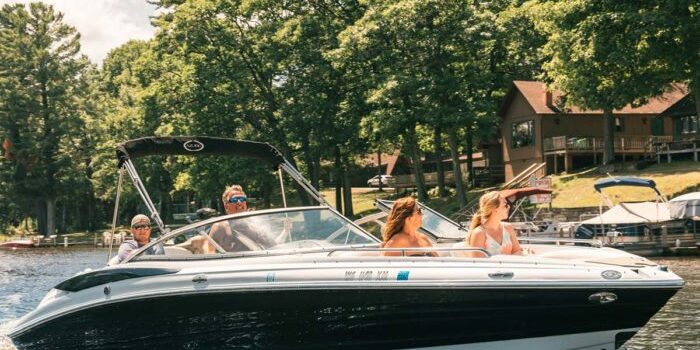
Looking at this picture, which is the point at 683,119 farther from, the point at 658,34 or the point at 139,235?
the point at 139,235

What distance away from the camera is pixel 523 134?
61500 mm

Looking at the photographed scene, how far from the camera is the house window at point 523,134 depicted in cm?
6034

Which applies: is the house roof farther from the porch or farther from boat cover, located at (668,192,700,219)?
boat cover, located at (668,192,700,219)

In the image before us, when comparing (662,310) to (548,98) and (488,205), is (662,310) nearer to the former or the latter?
(488,205)

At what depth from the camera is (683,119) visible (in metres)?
57.3

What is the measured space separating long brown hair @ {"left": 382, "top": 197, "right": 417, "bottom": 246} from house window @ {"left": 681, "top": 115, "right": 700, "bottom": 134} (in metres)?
50.2

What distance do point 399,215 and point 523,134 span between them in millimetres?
52858

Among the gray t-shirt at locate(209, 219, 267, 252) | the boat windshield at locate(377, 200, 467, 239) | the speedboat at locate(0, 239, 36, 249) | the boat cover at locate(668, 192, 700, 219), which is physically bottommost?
the speedboat at locate(0, 239, 36, 249)

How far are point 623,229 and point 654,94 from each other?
8.48 m

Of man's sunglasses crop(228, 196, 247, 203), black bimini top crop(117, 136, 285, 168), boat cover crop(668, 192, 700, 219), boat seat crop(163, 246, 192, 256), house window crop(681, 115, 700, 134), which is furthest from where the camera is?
house window crop(681, 115, 700, 134)

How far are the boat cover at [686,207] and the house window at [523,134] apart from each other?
25.5 metres

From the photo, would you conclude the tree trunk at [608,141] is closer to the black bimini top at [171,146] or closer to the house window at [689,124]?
the house window at [689,124]

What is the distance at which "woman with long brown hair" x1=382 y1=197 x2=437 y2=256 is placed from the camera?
32.6 ft

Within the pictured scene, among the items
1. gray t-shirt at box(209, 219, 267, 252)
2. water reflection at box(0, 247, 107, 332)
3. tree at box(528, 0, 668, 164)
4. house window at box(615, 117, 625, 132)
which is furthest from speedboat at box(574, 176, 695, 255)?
gray t-shirt at box(209, 219, 267, 252)
